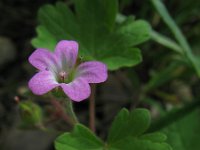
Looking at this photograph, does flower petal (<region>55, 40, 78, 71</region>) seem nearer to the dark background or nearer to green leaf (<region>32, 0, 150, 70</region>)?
green leaf (<region>32, 0, 150, 70</region>)

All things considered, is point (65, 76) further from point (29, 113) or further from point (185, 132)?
point (185, 132)

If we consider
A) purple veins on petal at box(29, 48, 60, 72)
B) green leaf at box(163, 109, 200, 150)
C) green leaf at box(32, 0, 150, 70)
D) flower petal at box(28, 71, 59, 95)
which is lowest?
green leaf at box(163, 109, 200, 150)

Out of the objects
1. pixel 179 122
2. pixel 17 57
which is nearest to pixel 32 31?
pixel 17 57

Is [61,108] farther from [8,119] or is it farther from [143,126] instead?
[8,119]

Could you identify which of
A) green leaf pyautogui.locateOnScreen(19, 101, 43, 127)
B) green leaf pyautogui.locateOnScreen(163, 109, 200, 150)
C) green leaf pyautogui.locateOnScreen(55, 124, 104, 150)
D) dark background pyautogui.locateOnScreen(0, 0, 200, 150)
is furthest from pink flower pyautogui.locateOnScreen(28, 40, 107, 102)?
dark background pyautogui.locateOnScreen(0, 0, 200, 150)

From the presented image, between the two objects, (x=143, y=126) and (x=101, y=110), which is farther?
(x=101, y=110)

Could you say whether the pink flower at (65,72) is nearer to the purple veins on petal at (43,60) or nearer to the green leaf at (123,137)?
the purple veins on petal at (43,60)
